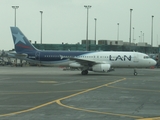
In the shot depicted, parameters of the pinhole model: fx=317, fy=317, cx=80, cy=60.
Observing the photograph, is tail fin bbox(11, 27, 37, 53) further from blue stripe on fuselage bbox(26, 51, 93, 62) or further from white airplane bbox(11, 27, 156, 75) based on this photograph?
blue stripe on fuselage bbox(26, 51, 93, 62)

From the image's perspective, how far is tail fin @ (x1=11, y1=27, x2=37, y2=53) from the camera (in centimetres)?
4388

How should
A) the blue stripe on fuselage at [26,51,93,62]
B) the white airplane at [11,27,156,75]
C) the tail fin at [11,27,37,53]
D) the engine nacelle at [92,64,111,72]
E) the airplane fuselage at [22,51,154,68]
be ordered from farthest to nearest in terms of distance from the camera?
the tail fin at [11,27,37,53]
the blue stripe on fuselage at [26,51,93,62]
the airplane fuselage at [22,51,154,68]
the white airplane at [11,27,156,75]
the engine nacelle at [92,64,111,72]

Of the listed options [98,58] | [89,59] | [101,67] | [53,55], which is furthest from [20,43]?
[101,67]

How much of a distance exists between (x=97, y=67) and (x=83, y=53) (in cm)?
440

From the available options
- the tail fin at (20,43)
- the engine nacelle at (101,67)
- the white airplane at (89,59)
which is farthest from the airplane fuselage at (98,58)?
the engine nacelle at (101,67)

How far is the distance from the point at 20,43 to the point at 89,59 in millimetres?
10147

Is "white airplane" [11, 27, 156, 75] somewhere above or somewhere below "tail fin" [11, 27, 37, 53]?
below

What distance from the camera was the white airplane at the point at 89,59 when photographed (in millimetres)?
39750

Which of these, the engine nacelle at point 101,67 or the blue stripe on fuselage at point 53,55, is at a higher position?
the blue stripe on fuselage at point 53,55

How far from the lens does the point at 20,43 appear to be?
145ft

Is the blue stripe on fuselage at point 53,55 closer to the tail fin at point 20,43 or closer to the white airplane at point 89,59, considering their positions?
the white airplane at point 89,59

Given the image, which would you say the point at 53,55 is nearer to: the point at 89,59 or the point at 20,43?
the point at 89,59

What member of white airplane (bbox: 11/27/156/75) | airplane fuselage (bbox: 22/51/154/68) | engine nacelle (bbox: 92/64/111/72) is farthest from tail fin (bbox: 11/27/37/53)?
engine nacelle (bbox: 92/64/111/72)

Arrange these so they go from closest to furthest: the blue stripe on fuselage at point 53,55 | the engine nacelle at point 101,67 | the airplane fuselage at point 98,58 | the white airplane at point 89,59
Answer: the engine nacelle at point 101,67, the white airplane at point 89,59, the airplane fuselage at point 98,58, the blue stripe on fuselage at point 53,55
